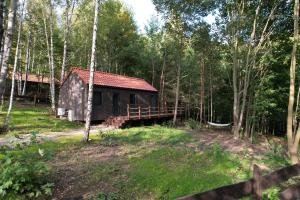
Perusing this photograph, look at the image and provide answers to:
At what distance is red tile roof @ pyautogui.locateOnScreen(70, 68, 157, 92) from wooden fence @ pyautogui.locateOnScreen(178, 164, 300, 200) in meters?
18.7

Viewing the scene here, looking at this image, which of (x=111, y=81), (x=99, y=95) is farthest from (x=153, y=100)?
(x=99, y=95)

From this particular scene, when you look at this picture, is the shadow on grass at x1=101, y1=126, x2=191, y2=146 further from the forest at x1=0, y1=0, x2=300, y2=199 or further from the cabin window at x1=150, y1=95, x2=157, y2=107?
the cabin window at x1=150, y1=95, x2=157, y2=107

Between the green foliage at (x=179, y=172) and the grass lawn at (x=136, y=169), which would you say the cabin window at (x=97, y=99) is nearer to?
the grass lawn at (x=136, y=169)

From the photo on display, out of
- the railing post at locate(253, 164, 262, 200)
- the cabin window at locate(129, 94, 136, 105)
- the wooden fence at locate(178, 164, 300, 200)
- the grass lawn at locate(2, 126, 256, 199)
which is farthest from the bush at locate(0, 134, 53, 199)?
the cabin window at locate(129, 94, 136, 105)

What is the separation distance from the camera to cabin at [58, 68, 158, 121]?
73.6 ft

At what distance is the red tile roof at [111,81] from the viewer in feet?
74.7

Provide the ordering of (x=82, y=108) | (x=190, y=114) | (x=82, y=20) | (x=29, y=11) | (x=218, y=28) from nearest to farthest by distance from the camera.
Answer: (x=218, y=28), (x=82, y=108), (x=29, y=11), (x=82, y=20), (x=190, y=114)

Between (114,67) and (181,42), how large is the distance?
1533 centimetres

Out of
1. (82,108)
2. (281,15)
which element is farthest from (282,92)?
(82,108)

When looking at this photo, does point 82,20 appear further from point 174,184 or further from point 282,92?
point 174,184

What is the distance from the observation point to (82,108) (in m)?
22.4

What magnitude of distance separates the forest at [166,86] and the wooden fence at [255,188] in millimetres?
960

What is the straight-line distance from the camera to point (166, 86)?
1469 inches

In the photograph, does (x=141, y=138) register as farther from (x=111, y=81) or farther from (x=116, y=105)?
(x=111, y=81)
